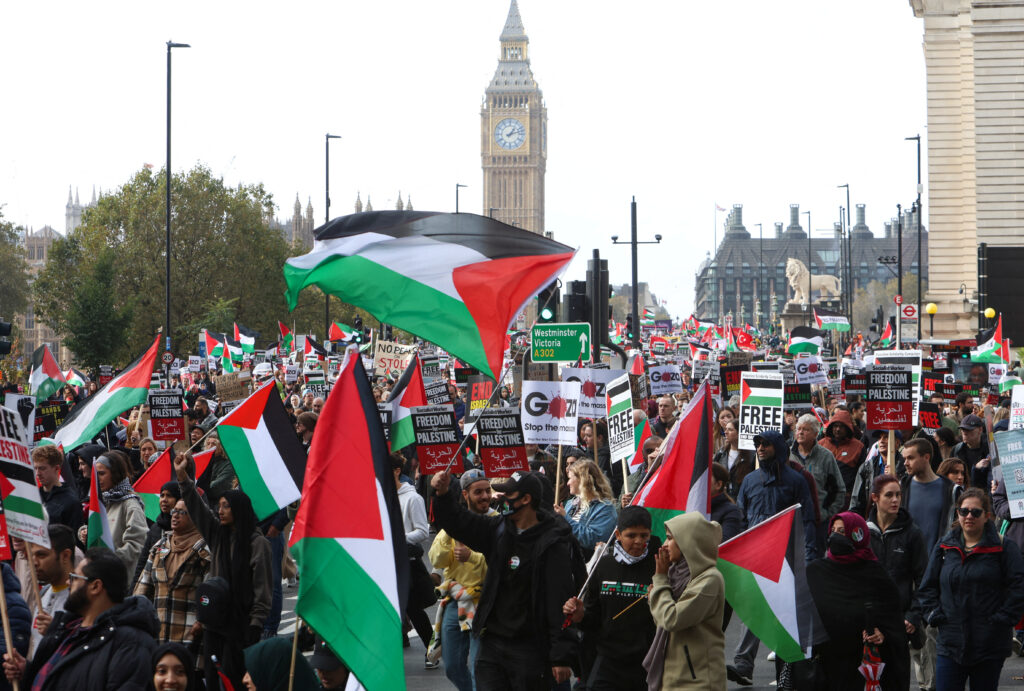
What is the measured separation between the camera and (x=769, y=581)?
23.3 feet

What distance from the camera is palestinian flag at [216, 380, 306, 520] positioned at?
856 centimetres

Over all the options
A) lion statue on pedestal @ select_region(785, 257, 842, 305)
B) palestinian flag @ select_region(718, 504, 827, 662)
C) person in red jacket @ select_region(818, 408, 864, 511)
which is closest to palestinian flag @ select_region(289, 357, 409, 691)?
palestinian flag @ select_region(718, 504, 827, 662)

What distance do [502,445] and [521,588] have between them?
434 centimetres

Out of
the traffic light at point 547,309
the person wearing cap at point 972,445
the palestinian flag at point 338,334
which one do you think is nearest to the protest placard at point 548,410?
the person wearing cap at point 972,445

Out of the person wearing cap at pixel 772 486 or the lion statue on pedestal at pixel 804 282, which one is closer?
the person wearing cap at pixel 772 486

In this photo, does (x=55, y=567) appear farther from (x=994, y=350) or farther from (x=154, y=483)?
(x=994, y=350)

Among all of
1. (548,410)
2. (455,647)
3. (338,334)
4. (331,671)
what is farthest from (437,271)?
(338,334)

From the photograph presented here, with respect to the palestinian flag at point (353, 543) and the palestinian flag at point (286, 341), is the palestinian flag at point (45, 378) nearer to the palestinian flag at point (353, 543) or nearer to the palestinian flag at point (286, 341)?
the palestinian flag at point (353, 543)

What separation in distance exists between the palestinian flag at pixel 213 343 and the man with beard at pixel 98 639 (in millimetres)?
35887

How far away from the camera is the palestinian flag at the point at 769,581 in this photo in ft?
23.2

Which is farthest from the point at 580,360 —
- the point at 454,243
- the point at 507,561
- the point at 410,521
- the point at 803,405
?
the point at 507,561

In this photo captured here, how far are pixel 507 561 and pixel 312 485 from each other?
152cm

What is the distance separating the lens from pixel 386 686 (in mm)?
5727

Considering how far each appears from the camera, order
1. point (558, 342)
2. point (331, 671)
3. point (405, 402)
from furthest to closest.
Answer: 1. point (558, 342)
2. point (405, 402)
3. point (331, 671)
